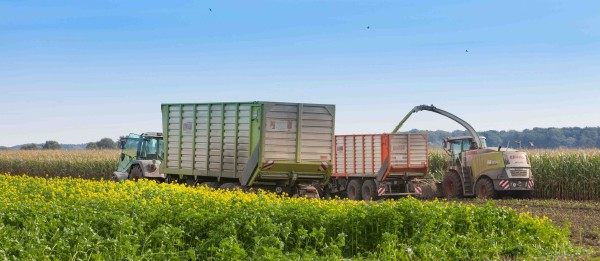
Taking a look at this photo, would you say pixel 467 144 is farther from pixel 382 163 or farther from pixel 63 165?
pixel 63 165

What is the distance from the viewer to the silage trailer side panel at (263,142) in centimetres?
2044

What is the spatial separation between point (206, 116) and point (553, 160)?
591 inches

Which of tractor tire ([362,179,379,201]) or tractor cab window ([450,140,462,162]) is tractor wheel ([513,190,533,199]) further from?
tractor tire ([362,179,379,201])

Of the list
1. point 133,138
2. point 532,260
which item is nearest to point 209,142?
point 133,138

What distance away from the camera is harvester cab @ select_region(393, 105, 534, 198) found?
1048 inches

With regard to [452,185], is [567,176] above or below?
above

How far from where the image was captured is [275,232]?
36.8 feet

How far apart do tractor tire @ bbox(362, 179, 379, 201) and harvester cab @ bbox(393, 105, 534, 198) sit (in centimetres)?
275

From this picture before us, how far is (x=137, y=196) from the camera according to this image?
1659 centimetres

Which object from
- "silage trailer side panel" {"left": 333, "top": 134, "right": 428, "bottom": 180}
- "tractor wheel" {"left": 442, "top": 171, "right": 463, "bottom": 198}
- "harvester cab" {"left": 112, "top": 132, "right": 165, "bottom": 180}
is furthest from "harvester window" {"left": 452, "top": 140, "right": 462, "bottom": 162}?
"harvester cab" {"left": 112, "top": 132, "right": 165, "bottom": 180}

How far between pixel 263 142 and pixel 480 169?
1009 cm

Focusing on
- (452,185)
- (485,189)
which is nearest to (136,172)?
(452,185)

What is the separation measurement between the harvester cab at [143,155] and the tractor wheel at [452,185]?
33.8ft

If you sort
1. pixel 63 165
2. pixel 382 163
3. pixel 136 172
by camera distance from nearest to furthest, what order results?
1. pixel 136 172
2. pixel 382 163
3. pixel 63 165
